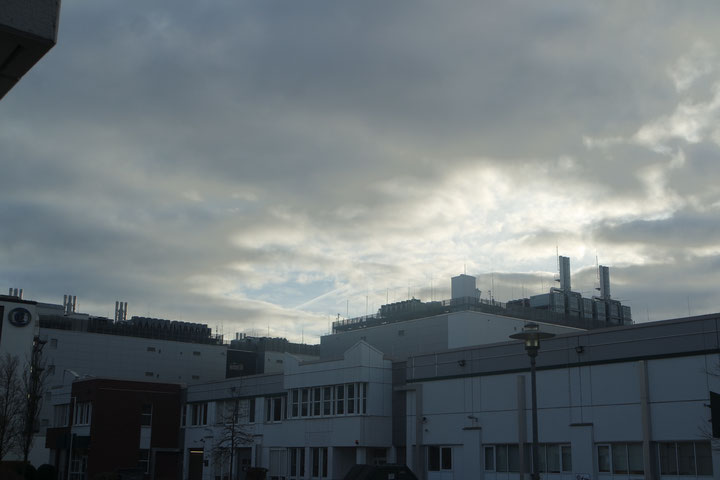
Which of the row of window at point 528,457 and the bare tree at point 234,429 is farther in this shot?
the bare tree at point 234,429

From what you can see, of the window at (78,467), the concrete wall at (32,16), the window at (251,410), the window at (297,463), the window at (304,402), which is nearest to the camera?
the concrete wall at (32,16)

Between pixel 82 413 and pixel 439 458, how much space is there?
1490 inches

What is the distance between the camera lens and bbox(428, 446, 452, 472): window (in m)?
40.5

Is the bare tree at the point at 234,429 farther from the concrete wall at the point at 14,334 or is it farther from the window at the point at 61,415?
the concrete wall at the point at 14,334

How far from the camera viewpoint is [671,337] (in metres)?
31.2

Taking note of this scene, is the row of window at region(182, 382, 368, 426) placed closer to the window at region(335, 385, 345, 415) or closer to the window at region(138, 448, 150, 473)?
the window at region(335, 385, 345, 415)

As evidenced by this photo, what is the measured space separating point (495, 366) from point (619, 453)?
785 cm

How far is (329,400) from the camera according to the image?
4738cm

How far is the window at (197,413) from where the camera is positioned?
63.0m

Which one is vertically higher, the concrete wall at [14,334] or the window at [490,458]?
the concrete wall at [14,334]

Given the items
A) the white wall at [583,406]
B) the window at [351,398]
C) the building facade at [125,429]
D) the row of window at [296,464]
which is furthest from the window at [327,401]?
the building facade at [125,429]

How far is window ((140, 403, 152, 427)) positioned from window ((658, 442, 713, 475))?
45362mm

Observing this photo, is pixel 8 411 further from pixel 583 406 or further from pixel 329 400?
pixel 583 406

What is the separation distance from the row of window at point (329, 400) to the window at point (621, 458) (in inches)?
613
